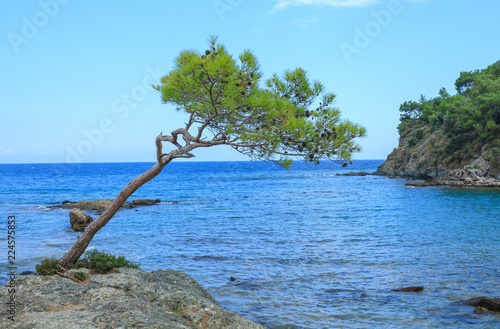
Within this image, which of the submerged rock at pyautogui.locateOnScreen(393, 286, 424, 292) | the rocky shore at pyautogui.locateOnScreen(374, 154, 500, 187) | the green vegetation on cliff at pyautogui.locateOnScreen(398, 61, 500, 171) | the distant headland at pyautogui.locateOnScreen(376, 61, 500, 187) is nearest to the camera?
the submerged rock at pyautogui.locateOnScreen(393, 286, 424, 292)

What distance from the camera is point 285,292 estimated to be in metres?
15.4

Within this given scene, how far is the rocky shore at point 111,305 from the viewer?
323 inches

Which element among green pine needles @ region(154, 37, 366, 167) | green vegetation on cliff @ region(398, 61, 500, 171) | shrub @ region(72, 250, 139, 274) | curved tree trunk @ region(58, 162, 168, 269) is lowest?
shrub @ region(72, 250, 139, 274)

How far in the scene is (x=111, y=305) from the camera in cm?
878

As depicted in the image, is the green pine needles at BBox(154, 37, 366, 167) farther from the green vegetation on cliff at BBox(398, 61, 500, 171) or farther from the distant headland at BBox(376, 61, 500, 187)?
the green vegetation on cliff at BBox(398, 61, 500, 171)

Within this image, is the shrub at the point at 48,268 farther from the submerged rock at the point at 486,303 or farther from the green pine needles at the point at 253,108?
the submerged rock at the point at 486,303

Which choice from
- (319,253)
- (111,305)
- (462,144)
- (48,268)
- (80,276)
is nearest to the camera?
(111,305)

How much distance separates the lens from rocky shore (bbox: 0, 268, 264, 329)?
8.20 meters

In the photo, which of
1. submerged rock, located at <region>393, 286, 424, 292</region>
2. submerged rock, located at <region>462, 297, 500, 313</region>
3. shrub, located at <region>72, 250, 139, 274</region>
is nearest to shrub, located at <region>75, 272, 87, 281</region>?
shrub, located at <region>72, 250, 139, 274</region>

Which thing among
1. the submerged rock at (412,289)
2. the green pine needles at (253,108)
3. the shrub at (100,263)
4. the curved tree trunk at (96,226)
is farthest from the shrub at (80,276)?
the submerged rock at (412,289)

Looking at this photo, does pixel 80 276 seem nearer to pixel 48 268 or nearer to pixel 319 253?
pixel 48 268

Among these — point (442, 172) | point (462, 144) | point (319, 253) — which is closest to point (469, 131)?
point (462, 144)

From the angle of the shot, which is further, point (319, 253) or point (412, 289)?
point (319, 253)

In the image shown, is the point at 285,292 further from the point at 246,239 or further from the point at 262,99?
the point at 246,239
